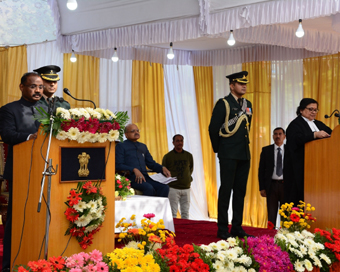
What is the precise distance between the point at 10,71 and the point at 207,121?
3977 millimetres

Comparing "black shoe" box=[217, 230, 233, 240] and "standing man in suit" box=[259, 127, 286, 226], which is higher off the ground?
"standing man in suit" box=[259, 127, 286, 226]

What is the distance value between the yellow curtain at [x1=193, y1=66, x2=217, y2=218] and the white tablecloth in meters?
4.24

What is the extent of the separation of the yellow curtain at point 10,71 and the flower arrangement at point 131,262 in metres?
5.35

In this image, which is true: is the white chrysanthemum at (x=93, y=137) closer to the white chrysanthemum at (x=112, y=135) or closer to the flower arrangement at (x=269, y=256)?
A: the white chrysanthemum at (x=112, y=135)

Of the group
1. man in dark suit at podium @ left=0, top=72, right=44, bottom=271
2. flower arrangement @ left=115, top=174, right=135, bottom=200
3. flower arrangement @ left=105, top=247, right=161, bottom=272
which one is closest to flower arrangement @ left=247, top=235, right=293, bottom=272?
flower arrangement @ left=105, top=247, right=161, bottom=272

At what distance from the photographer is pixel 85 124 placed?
10.7 feet

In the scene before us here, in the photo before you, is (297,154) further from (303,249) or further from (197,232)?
(303,249)

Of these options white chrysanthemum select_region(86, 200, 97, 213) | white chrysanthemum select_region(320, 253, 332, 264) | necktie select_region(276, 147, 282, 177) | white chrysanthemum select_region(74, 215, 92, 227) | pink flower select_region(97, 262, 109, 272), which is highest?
necktie select_region(276, 147, 282, 177)

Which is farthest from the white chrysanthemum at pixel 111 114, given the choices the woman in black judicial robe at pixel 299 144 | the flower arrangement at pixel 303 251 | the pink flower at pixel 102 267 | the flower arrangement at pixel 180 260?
the woman in black judicial robe at pixel 299 144

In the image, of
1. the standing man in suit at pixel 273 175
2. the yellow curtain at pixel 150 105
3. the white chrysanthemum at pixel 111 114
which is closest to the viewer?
the white chrysanthemum at pixel 111 114

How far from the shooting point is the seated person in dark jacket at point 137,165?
612 centimetres

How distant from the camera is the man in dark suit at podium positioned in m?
3.46

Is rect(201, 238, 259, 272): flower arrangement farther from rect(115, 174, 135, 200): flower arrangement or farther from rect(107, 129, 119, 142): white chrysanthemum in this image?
rect(115, 174, 135, 200): flower arrangement

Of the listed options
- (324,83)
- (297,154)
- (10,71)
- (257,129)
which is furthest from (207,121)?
(297,154)
